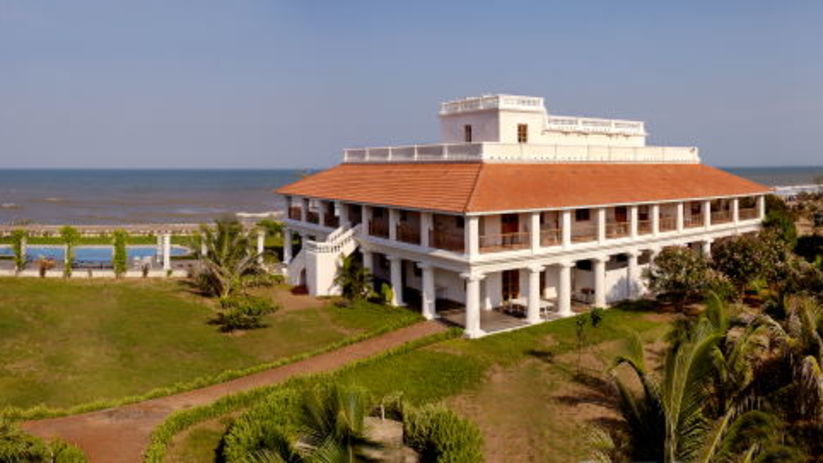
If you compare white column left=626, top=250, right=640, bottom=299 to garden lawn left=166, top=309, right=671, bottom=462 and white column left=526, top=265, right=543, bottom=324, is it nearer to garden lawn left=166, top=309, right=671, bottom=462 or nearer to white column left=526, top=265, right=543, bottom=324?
garden lawn left=166, top=309, right=671, bottom=462

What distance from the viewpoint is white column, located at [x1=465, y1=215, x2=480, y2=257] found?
2214 centimetres

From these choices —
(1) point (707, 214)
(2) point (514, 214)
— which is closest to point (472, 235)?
(2) point (514, 214)

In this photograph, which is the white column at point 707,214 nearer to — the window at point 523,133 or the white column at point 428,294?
the window at point 523,133

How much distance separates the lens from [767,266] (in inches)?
979

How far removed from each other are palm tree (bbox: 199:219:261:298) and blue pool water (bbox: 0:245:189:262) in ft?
50.2

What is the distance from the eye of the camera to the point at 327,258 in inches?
1163

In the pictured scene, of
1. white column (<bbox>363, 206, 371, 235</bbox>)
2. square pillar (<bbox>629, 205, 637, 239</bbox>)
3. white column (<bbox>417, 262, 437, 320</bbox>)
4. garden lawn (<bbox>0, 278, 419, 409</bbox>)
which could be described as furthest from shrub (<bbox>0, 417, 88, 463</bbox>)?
square pillar (<bbox>629, 205, 637, 239</bbox>)

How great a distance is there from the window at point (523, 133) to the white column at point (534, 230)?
25.0 ft

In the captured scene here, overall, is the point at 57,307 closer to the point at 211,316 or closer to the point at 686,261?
the point at 211,316

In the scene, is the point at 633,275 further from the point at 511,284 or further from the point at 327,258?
the point at 327,258

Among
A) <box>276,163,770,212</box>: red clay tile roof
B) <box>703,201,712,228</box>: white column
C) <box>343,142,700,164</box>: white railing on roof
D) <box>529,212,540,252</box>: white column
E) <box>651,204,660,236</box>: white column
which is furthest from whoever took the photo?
<box>703,201,712,228</box>: white column

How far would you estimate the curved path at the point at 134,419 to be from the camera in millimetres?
14352

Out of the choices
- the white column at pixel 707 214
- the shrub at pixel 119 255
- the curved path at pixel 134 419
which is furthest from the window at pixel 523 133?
the shrub at pixel 119 255

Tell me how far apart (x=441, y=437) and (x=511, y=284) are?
51.4 ft
